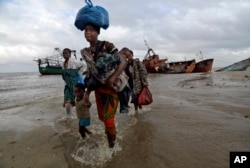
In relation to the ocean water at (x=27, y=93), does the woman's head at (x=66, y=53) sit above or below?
above

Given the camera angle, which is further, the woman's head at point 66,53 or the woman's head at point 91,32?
the woman's head at point 66,53

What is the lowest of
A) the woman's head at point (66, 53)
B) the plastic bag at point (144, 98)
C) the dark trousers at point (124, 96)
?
the plastic bag at point (144, 98)

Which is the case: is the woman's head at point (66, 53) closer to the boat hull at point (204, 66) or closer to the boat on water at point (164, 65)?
the boat on water at point (164, 65)

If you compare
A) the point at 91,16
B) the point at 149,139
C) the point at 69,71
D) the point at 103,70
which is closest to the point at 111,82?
the point at 103,70

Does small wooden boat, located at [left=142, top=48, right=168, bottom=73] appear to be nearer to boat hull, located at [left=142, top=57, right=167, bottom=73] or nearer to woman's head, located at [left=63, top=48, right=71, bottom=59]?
boat hull, located at [left=142, top=57, right=167, bottom=73]

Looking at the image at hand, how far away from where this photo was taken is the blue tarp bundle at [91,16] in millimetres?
2754

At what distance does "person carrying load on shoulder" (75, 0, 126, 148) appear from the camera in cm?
277

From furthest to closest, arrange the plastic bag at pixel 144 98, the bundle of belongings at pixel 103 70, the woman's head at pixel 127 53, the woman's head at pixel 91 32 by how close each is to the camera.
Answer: the woman's head at pixel 127 53 → the plastic bag at pixel 144 98 → the woman's head at pixel 91 32 → the bundle of belongings at pixel 103 70

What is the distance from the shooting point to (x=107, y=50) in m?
2.88

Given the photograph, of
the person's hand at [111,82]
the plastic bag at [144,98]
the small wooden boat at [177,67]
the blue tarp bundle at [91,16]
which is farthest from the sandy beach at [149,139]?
the small wooden boat at [177,67]

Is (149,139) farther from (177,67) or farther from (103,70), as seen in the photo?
(177,67)

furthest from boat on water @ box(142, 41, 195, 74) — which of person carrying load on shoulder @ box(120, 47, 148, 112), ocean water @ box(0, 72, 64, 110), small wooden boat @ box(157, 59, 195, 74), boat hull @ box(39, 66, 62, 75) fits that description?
person carrying load on shoulder @ box(120, 47, 148, 112)

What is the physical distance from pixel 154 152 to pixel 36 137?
2444mm

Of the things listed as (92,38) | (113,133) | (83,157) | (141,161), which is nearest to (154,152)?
(141,161)
